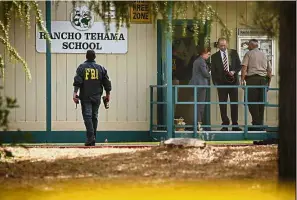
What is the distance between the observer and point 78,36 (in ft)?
46.8

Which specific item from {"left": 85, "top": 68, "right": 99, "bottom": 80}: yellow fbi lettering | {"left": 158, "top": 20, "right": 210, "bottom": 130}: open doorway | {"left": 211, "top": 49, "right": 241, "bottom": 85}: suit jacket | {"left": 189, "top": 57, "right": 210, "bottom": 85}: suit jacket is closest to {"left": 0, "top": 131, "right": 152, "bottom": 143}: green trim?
{"left": 158, "top": 20, "right": 210, "bottom": 130}: open doorway

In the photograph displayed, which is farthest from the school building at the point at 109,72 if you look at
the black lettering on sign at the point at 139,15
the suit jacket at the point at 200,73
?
the suit jacket at the point at 200,73

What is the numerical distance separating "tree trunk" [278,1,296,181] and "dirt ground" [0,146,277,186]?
65 cm

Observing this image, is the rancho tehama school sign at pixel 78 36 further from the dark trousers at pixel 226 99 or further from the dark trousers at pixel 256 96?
the dark trousers at pixel 256 96

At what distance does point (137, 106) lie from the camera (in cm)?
1455

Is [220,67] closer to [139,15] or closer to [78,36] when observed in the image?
[139,15]

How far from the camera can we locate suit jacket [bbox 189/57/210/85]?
13.9 meters

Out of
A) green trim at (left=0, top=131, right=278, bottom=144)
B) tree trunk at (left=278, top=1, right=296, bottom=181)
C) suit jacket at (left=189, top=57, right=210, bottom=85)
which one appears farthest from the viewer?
suit jacket at (left=189, top=57, right=210, bottom=85)

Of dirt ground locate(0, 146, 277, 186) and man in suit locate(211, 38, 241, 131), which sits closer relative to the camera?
dirt ground locate(0, 146, 277, 186)

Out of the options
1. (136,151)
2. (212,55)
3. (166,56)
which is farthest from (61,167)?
(212,55)

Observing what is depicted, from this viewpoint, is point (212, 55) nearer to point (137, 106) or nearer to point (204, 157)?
point (137, 106)

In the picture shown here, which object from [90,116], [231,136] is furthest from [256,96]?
[90,116]

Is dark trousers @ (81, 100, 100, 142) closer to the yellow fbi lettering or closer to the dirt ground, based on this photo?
the yellow fbi lettering

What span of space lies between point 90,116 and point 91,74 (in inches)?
26.1
